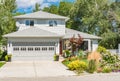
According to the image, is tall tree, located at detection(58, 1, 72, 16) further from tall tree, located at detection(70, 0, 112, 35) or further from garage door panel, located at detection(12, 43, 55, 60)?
garage door panel, located at detection(12, 43, 55, 60)

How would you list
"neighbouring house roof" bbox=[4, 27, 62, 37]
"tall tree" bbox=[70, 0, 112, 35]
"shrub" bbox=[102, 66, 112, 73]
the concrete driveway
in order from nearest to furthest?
1. the concrete driveway
2. "shrub" bbox=[102, 66, 112, 73]
3. "neighbouring house roof" bbox=[4, 27, 62, 37]
4. "tall tree" bbox=[70, 0, 112, 35]

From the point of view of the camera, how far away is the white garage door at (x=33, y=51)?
42.2 metres

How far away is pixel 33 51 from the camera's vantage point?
140 ft

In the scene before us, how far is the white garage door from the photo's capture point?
42.2m

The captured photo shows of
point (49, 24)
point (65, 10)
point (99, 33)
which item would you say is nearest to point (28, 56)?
point (49, 24)

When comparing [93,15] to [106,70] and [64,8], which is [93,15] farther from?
[106,70]

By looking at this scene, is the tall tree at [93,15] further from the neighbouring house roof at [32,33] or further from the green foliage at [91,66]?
the green foliage at [91,66]

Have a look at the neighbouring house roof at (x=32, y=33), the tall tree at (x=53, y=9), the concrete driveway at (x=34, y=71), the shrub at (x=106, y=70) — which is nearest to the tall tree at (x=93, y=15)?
the tall tree at (x=53, y=9)

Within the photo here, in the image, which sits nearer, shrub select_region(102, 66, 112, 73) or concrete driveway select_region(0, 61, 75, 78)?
concrete driveway select_region(0, 61, 75, 78)

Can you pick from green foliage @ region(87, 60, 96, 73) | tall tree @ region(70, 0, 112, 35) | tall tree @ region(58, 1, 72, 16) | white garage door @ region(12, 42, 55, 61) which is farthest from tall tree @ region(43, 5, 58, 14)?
green foliage @ region(87, 60, 96, 73)

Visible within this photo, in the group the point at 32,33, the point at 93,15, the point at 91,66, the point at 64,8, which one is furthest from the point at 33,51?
the point at 64,8

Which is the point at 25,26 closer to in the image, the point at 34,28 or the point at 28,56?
the point at 34,28

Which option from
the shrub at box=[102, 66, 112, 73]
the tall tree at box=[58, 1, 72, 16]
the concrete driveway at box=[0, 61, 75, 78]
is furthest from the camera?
the tall tree at box=[58, 1, 72, 16]

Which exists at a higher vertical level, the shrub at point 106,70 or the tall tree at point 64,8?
the tall tree at point 64,8
